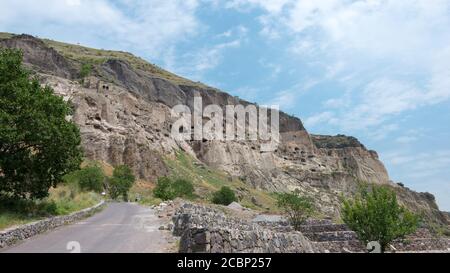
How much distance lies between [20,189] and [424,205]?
152 m

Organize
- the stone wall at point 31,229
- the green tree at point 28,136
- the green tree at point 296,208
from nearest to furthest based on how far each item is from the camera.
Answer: the stone wall at point 31,229
the green tree at point 28,136
the green tree at point 296,208

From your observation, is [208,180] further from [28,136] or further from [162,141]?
[28,136]

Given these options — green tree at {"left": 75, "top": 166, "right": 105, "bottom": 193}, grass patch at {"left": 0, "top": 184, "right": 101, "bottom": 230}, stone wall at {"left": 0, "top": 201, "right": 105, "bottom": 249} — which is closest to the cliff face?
green tree at {"left": 75, "top": 166, "right": 105, "bottom": 193}

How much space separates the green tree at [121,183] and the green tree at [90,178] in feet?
5.81

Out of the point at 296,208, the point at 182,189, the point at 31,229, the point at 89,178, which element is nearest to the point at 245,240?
the point at 31,229

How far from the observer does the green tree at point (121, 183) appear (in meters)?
64.4

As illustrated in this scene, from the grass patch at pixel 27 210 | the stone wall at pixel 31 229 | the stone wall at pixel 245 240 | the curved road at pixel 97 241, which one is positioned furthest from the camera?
the grass patch at pixel 27 210

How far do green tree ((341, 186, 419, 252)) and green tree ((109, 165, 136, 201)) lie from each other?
1779 inches

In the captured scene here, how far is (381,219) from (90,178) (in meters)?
44.7

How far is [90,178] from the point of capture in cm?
6009

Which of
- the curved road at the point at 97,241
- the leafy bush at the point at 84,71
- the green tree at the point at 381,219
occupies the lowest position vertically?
the curved road at the point at 97,241

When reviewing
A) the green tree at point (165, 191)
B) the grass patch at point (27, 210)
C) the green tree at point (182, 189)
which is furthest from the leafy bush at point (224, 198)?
the grass patch at point (27, 210)

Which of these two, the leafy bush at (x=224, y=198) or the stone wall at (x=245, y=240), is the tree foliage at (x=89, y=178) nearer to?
the leafy bush at (x=224, y=198)
